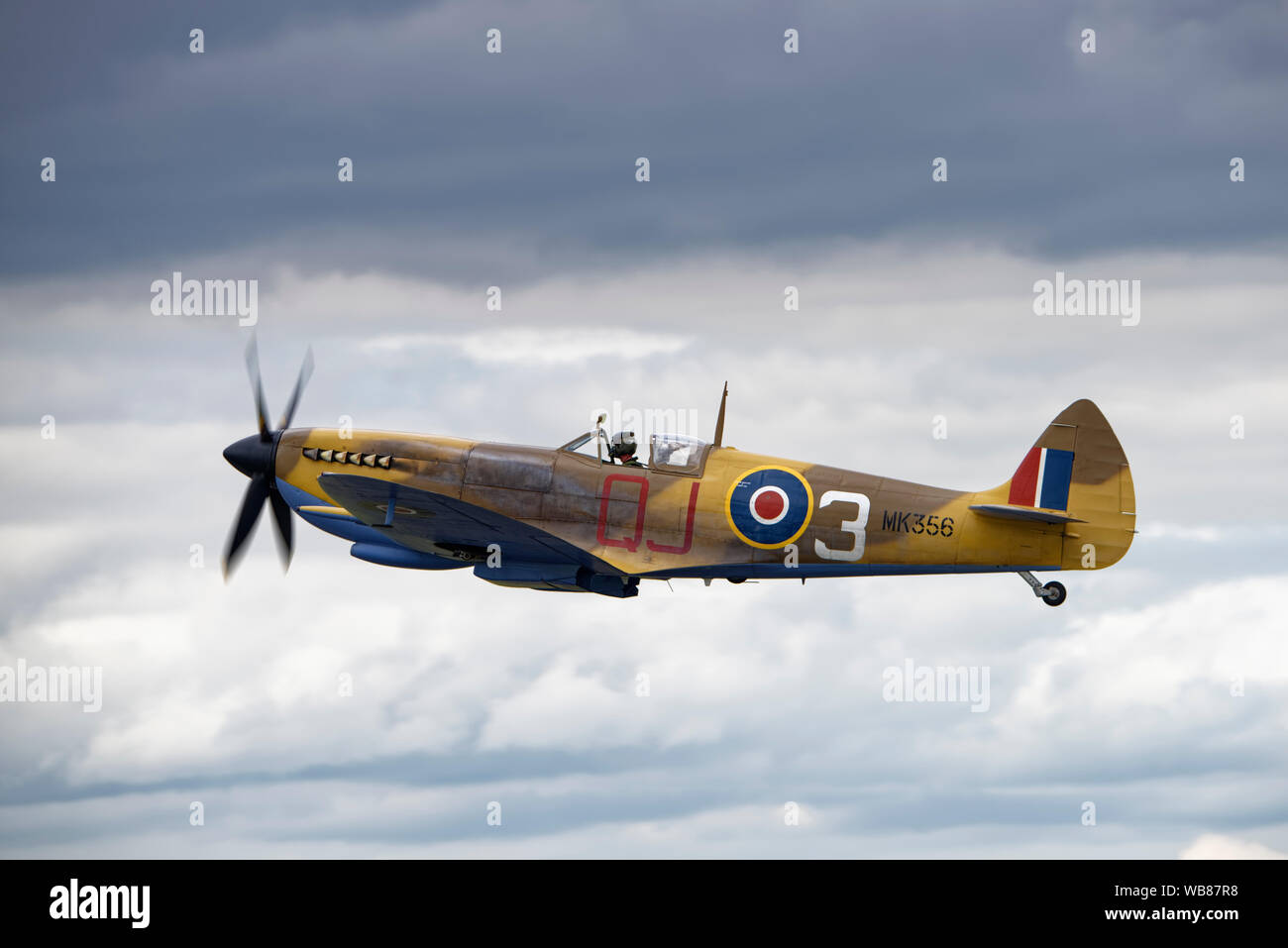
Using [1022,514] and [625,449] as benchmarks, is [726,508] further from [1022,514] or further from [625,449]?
[1022,514]

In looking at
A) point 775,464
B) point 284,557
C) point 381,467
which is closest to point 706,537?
point 775,464

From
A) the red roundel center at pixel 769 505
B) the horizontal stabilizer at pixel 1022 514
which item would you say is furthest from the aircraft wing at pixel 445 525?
the horizontal stabilizer at pixel 1022 514

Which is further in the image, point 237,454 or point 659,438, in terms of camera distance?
point 237,454

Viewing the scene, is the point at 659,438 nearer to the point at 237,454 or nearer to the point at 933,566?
the point at 933,566

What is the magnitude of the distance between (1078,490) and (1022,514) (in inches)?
42.3

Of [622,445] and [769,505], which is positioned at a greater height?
[622,445]

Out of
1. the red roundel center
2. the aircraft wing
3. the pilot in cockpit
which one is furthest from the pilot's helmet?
the red roundel center

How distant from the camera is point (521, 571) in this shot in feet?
103

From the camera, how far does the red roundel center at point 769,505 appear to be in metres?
30.2

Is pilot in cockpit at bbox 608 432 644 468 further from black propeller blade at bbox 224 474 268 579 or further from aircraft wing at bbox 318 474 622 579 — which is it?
black propeller blade at bbox 224 474 268 579

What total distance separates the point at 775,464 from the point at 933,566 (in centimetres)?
319

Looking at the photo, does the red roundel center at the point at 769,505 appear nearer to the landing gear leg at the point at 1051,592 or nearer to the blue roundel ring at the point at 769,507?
the blue roundel ring at the point at 769,507

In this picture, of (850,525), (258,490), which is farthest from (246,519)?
(850,525)

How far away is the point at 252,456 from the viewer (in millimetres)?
33625
